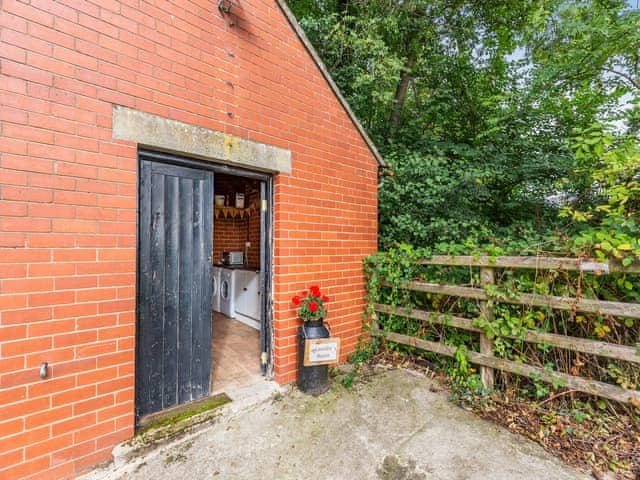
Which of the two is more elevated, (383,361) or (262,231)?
(262,231)

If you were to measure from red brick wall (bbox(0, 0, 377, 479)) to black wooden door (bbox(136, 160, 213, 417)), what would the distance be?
0.65ft

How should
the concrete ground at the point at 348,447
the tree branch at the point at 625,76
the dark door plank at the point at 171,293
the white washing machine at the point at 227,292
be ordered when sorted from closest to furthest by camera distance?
the concrete ground at the point at 348,447
the dark door plank at the point at 171,293
the tree branch at the point at 625,76
the white washing machine at the point at 227,292

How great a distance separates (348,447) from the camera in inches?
86.9

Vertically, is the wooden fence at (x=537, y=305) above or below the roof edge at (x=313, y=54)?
below

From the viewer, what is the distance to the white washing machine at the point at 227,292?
18.7 feet

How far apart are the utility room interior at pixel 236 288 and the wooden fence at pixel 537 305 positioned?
2.17 m

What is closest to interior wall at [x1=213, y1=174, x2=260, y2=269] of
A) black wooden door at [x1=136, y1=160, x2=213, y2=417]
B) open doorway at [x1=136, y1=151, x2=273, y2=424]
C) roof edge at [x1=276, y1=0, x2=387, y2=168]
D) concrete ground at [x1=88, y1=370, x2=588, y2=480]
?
roof edge at [x1=276, y1=0, x2=387, y2=168]

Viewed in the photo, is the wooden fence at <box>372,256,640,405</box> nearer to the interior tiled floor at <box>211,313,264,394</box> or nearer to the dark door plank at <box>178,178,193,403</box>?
the interior tiled floor at <box>211,313,264,394</box>

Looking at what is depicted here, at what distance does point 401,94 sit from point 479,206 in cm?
306

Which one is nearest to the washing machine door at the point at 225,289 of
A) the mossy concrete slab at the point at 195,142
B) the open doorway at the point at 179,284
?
the open doorway at the point at 179,284

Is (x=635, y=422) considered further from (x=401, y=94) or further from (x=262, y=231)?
(x=401, y=94)

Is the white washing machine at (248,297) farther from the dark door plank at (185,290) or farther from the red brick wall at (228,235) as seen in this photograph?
the dark door plank at (185,290)

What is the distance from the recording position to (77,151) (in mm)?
1918

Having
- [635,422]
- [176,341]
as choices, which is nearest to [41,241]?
[176,341]
